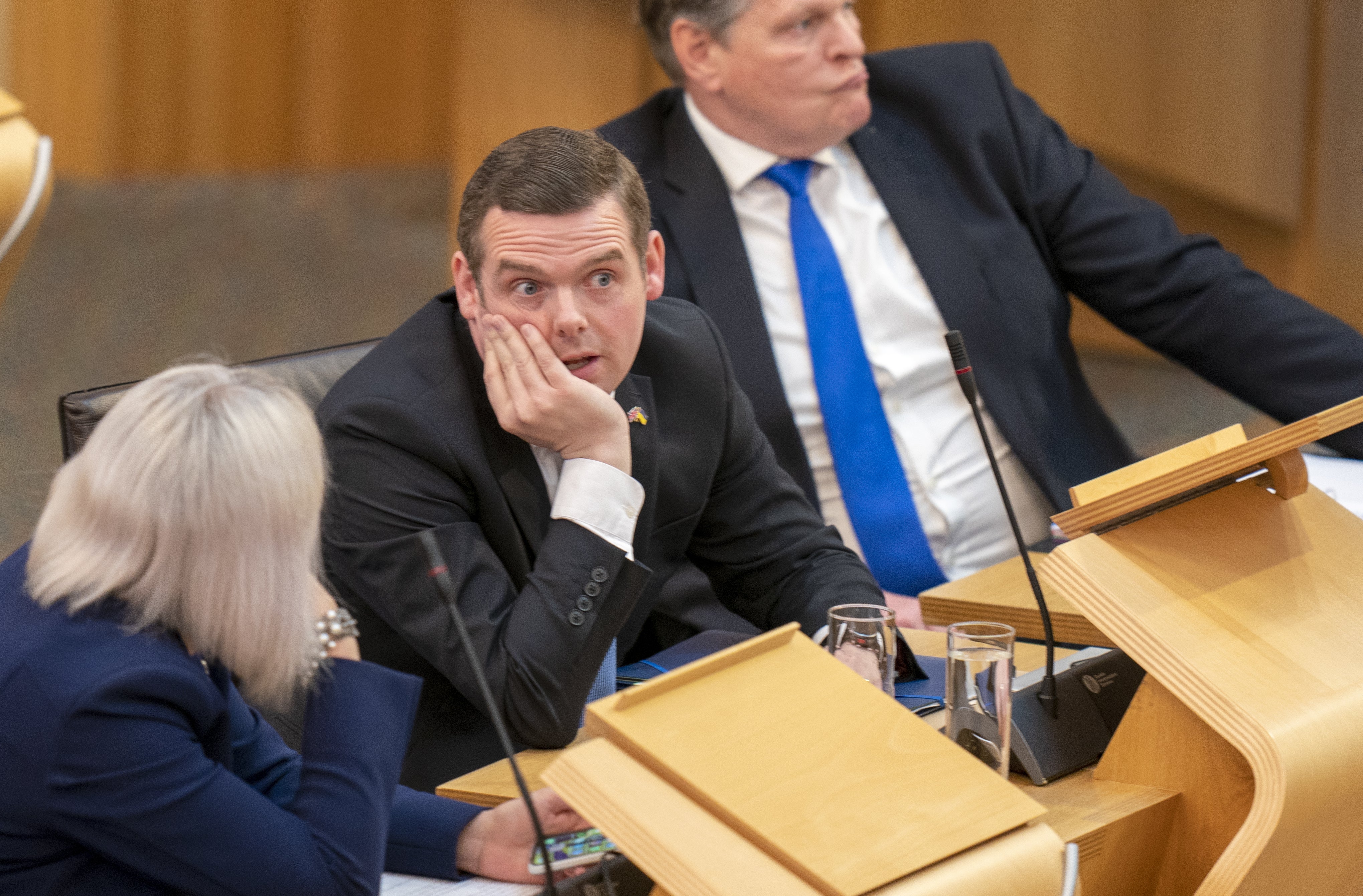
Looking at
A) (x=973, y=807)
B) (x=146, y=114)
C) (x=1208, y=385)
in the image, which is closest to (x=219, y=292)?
(x=146, y=114)

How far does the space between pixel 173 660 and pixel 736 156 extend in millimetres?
1778

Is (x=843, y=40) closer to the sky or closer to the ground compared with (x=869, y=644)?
closer to the sky

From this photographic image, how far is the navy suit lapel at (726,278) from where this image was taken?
2576mm

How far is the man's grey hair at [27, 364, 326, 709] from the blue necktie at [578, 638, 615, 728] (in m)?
0.56

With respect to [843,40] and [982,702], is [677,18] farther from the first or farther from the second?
[982,702]

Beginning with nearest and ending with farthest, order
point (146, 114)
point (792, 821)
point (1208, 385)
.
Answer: point (792, 821) → point (1208, 385) → point (146, 114)

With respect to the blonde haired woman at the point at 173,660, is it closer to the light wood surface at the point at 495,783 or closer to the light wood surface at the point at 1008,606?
the light wood surface at the point at 495,783

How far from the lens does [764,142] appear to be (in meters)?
2.71

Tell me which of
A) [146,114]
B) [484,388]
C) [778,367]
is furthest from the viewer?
[146,114]

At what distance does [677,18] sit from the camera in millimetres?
2770

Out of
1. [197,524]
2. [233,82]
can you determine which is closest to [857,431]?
[197,524]

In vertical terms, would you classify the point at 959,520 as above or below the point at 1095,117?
below

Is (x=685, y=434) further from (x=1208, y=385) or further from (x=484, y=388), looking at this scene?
(x=1208, y=385)

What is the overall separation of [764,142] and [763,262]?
21cm
